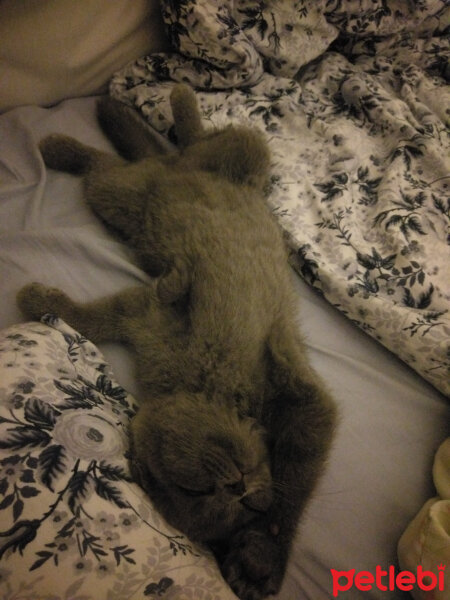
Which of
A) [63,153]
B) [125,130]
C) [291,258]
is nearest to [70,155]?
[63,153]

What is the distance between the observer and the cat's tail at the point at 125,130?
1.25 metres

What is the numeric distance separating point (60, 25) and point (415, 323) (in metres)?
1.25

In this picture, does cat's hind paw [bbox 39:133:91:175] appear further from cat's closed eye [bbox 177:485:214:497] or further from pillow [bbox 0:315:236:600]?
cat's closed eye [bbox 177:485:214:497]

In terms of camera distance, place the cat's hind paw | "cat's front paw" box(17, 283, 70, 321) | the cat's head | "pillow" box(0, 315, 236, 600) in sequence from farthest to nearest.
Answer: the cat's hind paw
"cat's front paw" box(17, 283, 70, 321)
the cat's head
"pillow" box(0, 315, 236, 600)

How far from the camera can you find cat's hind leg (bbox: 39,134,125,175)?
46.2 inches

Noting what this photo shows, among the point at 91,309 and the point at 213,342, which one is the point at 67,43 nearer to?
the point at 91,309

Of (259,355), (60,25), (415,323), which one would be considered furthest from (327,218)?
(60,25)

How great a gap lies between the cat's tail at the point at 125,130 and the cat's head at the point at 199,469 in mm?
810

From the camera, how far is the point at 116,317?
0.99m

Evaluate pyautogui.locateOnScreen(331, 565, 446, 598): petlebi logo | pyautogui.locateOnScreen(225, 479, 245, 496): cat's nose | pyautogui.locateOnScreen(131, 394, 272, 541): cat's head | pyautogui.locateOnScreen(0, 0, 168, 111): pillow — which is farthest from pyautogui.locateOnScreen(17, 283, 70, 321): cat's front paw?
pyautogui.locateOnScreen(331, 565, 446, 598): petlebi logo

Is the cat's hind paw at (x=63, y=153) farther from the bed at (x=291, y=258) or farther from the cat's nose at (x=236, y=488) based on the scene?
the cat's nose at (x=236, y=488)

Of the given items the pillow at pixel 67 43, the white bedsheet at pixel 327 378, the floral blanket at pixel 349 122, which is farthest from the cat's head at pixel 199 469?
the pillow at pixel 67 43

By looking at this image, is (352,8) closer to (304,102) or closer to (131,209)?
(304,102)

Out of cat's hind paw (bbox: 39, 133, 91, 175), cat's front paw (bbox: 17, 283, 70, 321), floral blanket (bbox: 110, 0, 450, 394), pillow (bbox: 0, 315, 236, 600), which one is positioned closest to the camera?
pillow (bbox: 0, 315, 236, 600)
